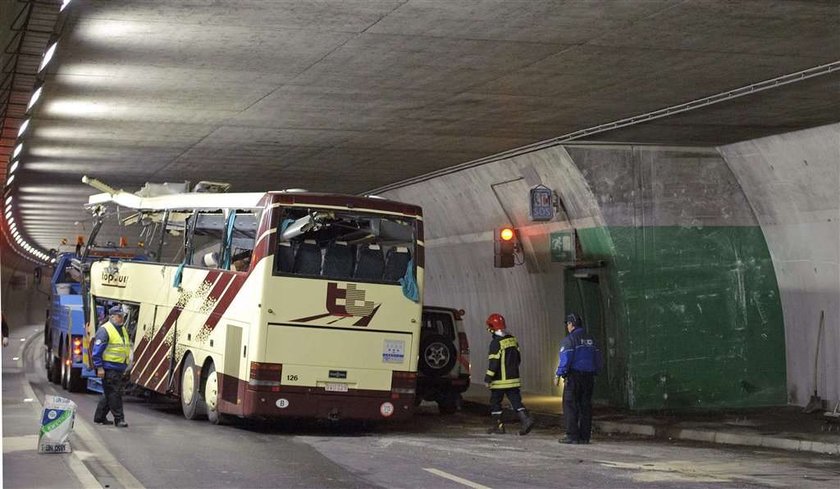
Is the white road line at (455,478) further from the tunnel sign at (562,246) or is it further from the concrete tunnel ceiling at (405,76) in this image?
the tunnel sign at (562,246)

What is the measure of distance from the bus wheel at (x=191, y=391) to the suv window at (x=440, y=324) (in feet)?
16.8

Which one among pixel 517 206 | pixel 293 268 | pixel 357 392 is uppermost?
pixel 517 206

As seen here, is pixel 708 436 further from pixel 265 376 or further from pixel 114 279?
pixel 114 279

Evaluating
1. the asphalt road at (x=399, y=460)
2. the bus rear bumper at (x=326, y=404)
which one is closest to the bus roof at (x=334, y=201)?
the bus rear bumper at (x=326, y=404)

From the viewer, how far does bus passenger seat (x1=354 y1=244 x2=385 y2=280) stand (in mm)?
18219

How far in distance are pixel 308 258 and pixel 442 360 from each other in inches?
243

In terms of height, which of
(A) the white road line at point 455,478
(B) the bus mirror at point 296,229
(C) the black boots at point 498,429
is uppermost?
(B) the bus mirror at point 296,229

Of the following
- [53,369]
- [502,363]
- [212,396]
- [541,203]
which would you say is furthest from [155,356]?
[53,369]

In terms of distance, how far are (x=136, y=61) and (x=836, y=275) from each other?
42.2 ft

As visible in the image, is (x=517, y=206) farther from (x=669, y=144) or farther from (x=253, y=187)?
(x=253, y=187)

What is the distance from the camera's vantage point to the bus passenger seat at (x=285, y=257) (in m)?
17.6

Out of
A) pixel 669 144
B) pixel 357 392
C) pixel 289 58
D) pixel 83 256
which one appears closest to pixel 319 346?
pixel 357 392

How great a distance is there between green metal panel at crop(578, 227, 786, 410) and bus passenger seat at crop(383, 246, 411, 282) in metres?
6.27

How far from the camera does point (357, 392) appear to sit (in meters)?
18.2
